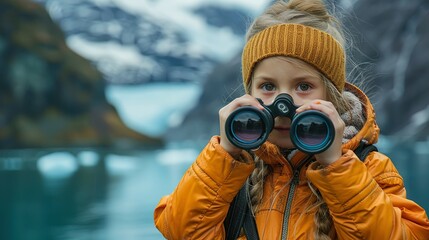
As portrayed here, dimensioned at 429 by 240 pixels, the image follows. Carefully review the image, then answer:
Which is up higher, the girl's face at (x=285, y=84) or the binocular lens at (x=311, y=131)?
the girl's face at (x=285, y=84)

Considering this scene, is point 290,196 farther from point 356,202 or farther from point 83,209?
point 83,209

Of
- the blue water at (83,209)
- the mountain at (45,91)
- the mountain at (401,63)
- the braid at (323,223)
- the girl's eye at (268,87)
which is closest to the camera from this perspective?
the braid at (323,223)

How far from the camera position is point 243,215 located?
64.7 inches

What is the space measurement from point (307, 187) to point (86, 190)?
16.0 metres

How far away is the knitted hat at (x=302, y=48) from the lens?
1.65 metres

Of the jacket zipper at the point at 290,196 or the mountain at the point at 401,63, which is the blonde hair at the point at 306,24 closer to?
the jacket zipper at the point at 290,196

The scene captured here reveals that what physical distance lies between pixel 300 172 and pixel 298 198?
2.8 inches

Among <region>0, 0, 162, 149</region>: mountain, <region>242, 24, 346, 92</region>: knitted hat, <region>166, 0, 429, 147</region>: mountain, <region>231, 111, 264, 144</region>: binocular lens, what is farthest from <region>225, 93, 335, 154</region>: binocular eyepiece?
<region>0, 0, 162, 149</region>: mountain

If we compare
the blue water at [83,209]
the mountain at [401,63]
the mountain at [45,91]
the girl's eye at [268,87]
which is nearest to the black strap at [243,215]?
the girl's eye at [268,87]

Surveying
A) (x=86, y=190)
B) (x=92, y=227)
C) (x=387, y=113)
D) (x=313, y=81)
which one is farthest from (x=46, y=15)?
(x=313, y=81)

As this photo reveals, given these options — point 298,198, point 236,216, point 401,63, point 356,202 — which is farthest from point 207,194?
point 401,63

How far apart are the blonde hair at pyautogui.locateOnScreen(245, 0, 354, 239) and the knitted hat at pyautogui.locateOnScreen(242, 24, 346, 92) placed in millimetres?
24

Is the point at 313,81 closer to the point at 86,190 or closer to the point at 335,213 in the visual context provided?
the point at 335,213

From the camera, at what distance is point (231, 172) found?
1560 mm
